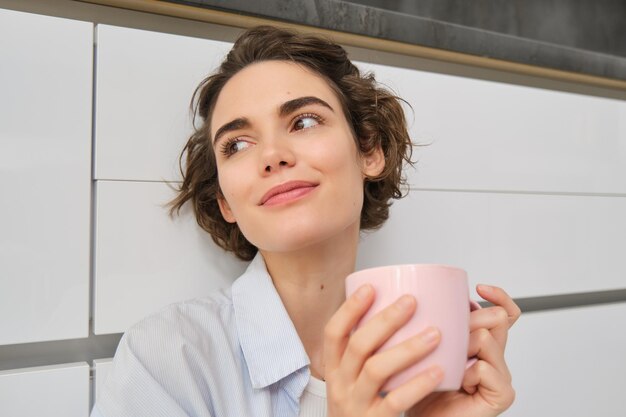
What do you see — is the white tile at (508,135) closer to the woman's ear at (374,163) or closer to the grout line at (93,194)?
the woman's ear at (374,163)

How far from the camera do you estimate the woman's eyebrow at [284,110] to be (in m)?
0.73

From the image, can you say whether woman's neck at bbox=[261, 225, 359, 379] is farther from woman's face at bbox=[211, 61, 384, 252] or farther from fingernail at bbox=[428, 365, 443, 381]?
fingernail at bbox=[428, 365, 443, 381]

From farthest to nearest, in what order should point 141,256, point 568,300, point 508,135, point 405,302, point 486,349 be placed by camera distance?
1. point 568,300
2. point 508,135
3. point 141,256
4. point 486,349
5. point 405,302

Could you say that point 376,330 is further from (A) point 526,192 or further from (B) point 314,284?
(A) point 526,192

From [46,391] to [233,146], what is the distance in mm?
398

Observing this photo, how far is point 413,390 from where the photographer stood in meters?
0.46

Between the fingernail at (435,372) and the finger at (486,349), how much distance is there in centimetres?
12

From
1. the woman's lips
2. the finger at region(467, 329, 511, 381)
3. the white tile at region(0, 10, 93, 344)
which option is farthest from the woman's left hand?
the white tile at region(0, 10, 93, 344)

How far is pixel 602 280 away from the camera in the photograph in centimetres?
118

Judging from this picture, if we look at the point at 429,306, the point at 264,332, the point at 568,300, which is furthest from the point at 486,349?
the point at 568,300

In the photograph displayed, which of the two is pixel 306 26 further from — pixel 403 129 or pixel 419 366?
pixel 419 366

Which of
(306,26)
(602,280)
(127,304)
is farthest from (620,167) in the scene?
(127,304)

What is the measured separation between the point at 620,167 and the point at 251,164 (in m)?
0.88

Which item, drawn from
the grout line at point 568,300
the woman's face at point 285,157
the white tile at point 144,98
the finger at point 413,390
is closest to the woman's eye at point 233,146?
the woman's face at point 285,157
